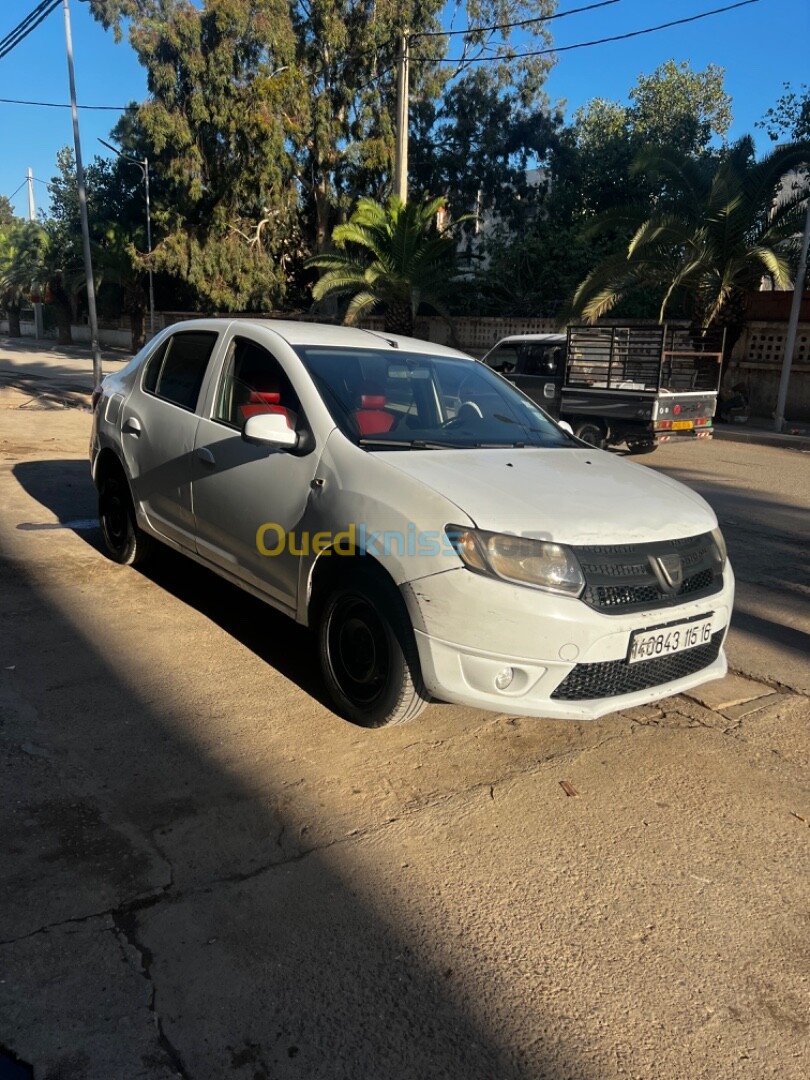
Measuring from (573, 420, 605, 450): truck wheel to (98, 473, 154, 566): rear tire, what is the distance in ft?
26.6

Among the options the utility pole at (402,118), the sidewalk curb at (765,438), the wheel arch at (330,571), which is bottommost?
the sidewalk curb at (765,438)

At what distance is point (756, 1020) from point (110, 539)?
206 inches

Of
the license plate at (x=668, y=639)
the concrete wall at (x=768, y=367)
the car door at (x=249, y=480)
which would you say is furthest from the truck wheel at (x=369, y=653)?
the concrete wall at (x=768, y=367)

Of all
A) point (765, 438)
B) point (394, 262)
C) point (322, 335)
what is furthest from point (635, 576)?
point (394, 262)

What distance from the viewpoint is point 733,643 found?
5113mm

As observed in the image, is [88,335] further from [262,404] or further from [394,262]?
[262,404]

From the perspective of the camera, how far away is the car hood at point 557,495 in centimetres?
324

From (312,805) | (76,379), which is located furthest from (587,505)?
(76,379)

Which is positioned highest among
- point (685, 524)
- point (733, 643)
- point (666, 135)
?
point (666, 135)

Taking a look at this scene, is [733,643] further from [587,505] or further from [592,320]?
[592,320]

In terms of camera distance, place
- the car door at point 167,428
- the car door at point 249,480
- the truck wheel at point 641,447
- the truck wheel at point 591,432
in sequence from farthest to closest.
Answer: the truck wheel at point 641,447, the truck wheel at point 591,432, the car door at point 167,428, the car door at point 249,480

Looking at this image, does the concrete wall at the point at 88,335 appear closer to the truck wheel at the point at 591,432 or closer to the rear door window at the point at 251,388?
the truck wheel at the point at 591,432

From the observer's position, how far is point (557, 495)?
3.49m

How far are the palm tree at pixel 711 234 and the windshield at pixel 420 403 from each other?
13.4m
